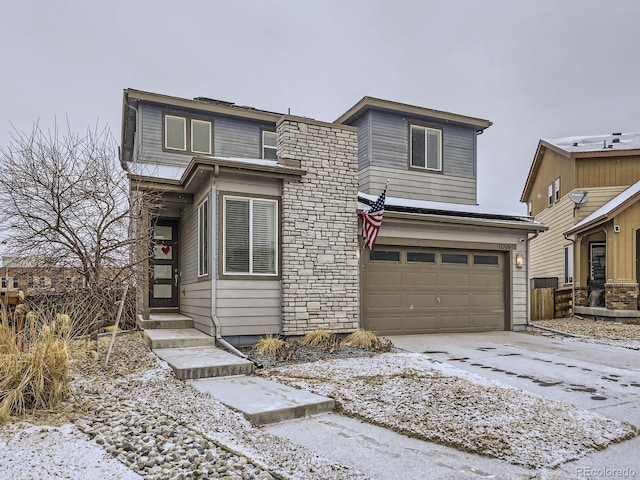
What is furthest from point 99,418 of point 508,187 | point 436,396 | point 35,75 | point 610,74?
point 508,187

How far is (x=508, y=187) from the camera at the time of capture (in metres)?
53.6

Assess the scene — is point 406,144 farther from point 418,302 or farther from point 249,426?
point 249,426

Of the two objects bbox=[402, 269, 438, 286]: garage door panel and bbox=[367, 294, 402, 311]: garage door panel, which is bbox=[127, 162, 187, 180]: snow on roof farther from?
bbox=[402, 269, 438, 286]: garage door panel

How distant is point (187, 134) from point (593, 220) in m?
12.0

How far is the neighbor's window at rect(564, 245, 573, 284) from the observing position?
17.2 metres

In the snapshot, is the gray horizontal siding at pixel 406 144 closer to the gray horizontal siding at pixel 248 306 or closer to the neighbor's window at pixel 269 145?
the neighbor's window at pixel 269 145

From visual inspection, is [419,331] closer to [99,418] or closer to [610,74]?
[99,418]

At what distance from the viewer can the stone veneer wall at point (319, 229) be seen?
8695 mm

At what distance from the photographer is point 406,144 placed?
1314 centimetres

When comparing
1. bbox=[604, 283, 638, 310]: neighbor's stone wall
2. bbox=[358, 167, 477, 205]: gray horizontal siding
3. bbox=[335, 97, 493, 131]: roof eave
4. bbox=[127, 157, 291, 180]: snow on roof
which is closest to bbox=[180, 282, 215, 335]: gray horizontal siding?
bbox=[127, 157, 291, 180]: snow on roof

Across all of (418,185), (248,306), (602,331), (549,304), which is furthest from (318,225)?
(549,304)

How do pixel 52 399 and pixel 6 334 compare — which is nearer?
pixel 52 399

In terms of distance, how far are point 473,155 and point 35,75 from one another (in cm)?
2601

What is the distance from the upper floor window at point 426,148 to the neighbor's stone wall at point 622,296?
20.8 ft
